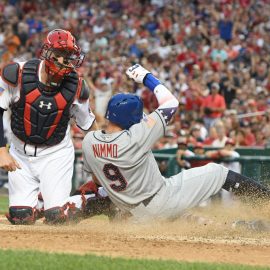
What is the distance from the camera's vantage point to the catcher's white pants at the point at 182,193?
26.5 feet

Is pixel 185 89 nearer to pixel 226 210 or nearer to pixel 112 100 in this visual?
pixel 226 210

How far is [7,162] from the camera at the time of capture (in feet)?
26.8

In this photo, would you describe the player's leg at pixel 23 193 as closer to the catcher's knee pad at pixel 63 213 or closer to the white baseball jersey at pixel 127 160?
the catcher's knee pad at pixel 63 213

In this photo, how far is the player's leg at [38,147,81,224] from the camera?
8617mm

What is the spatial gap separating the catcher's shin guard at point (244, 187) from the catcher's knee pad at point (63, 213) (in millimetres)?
1544

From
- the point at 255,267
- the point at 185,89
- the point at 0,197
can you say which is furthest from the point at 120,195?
the point at 185,89

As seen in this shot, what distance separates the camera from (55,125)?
8.71 metres

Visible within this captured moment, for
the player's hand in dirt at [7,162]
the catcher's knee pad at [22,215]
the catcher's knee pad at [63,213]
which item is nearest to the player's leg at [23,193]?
the catcher's knee pad at [22,215]

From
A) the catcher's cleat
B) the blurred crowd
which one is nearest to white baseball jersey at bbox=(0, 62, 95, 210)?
the catcher's cleat

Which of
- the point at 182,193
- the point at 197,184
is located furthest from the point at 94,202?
the point at 197,184

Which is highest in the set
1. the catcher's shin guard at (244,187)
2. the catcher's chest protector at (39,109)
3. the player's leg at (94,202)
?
the catcher's chest protector at (39,109)

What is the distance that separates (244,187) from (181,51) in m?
13.7

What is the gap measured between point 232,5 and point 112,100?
51.6ft

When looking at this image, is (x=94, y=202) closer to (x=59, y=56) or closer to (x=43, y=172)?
(x=43, y=172)
